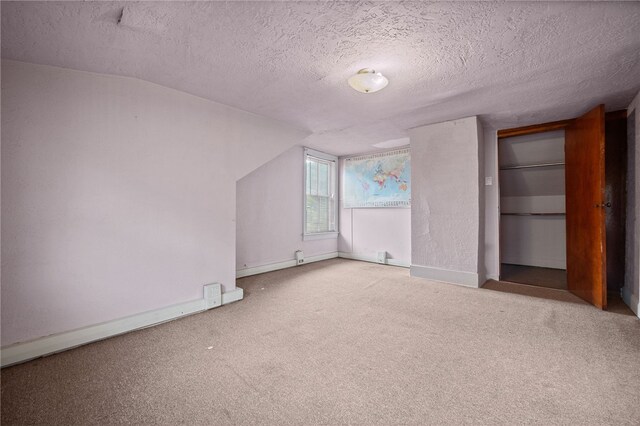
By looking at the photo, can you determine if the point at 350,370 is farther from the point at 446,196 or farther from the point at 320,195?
the point at 320,195

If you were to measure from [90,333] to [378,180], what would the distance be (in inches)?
176

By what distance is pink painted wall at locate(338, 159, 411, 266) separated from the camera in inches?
185

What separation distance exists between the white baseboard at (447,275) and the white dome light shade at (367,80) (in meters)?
2.63

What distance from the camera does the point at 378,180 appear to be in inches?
196

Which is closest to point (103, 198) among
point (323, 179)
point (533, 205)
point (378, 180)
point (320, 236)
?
point (320, 236)

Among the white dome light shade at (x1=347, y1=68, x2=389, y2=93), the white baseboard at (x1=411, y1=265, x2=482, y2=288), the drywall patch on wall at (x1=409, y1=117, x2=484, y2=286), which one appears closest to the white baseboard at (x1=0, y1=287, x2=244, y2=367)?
the white dome light shade at (x1=347, y1=68, x2=389, y2=93)

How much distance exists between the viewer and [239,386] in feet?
4.89

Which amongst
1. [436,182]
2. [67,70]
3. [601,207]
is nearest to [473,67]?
[436,182]

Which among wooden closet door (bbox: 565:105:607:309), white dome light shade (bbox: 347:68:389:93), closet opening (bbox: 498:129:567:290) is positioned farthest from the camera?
closet opening (bbox: 498:129:567:290)

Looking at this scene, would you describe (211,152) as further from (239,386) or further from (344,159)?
(344,159)

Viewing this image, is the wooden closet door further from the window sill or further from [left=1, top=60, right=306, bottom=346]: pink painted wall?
[left=1, top=60, right=306, bottom=346]: pink painted wall

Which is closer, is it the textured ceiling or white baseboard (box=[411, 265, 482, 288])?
the textured ceiling

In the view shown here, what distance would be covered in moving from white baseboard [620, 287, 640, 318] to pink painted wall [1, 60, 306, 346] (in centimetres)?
408

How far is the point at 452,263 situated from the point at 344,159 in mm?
3010
